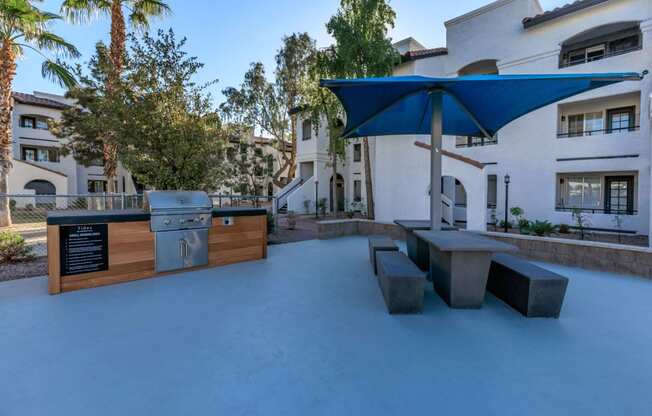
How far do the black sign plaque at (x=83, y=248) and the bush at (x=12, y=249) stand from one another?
268cm

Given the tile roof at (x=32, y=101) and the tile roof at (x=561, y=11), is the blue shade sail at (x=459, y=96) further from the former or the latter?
the tile roof at (x=32, y=101)

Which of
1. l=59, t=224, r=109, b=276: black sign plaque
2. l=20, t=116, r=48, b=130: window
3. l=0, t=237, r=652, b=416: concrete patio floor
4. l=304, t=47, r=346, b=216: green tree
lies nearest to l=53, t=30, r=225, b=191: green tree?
l=59, t=224, r=109, b=276: black sign plaque

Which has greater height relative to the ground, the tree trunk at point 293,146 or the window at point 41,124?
the window at point 41,124

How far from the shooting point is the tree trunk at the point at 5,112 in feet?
32.9

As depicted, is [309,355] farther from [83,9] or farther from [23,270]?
[83,9]

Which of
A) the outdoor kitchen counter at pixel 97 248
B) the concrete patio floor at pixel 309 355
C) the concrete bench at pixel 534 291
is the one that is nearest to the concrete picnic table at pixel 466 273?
the concrete patio floor at pixel 309 355

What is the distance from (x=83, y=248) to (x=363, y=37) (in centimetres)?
979

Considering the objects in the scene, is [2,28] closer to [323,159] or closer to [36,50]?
[36,50]

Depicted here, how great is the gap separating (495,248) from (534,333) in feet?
2.99

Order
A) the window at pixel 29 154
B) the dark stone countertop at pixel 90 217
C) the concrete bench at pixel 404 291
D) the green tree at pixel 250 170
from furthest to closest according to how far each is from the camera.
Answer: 1. the window at pixel 29 154
2. the green tree at pixel 250 170
3. the dark stone countertop at pixel 90 217
4. the concrete bench at pixel 404 291

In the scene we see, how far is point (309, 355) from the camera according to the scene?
8.41ft

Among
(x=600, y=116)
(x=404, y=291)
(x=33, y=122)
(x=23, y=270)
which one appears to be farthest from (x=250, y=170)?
(x=33, y=122)

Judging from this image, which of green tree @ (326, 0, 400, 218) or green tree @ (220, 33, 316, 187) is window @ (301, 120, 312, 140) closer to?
green tree @ (220, 33, 316, 187)

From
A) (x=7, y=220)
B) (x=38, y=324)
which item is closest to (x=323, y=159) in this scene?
(x=7, y=220)
